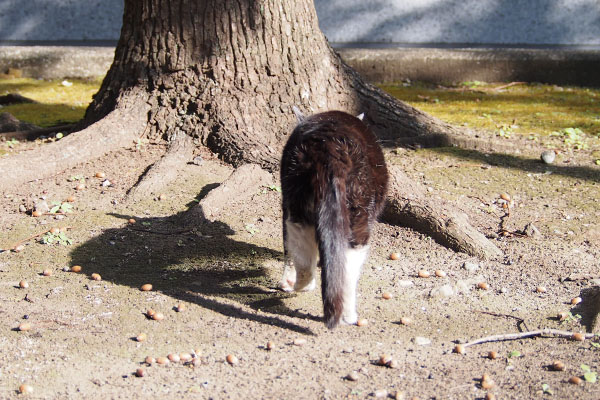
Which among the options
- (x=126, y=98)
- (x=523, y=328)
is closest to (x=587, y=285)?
(x=523, y=328)

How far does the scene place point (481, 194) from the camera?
570 cm

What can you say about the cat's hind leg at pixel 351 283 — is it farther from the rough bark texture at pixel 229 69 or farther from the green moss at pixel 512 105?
the green moss at pixel 512 105

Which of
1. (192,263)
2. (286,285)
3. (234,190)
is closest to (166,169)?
(234,190)

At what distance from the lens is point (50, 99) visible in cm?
953

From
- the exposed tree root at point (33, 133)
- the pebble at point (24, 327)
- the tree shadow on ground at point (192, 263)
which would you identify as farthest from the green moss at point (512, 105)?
the pebble at point (24, 327)

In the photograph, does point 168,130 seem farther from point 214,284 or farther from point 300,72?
point 214,284

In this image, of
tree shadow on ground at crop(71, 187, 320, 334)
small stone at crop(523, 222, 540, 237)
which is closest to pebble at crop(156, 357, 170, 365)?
tree shadow on ground at crop(71, 187, 320, 334)

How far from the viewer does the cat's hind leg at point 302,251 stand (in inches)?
153

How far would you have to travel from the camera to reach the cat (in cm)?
354

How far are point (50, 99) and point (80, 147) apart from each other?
154 inches

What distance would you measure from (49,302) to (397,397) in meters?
2.15

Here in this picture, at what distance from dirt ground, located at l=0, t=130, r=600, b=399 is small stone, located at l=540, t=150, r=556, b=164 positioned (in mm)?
202

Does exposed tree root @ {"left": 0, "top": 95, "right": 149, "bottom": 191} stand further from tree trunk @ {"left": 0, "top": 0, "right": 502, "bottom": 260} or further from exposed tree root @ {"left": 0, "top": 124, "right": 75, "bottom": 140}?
exposed tree root @ {"left": 0, "top": 124, "right": 75, "bottom": 140}

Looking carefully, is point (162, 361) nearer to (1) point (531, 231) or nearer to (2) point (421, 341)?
(2) point (421, 341)
